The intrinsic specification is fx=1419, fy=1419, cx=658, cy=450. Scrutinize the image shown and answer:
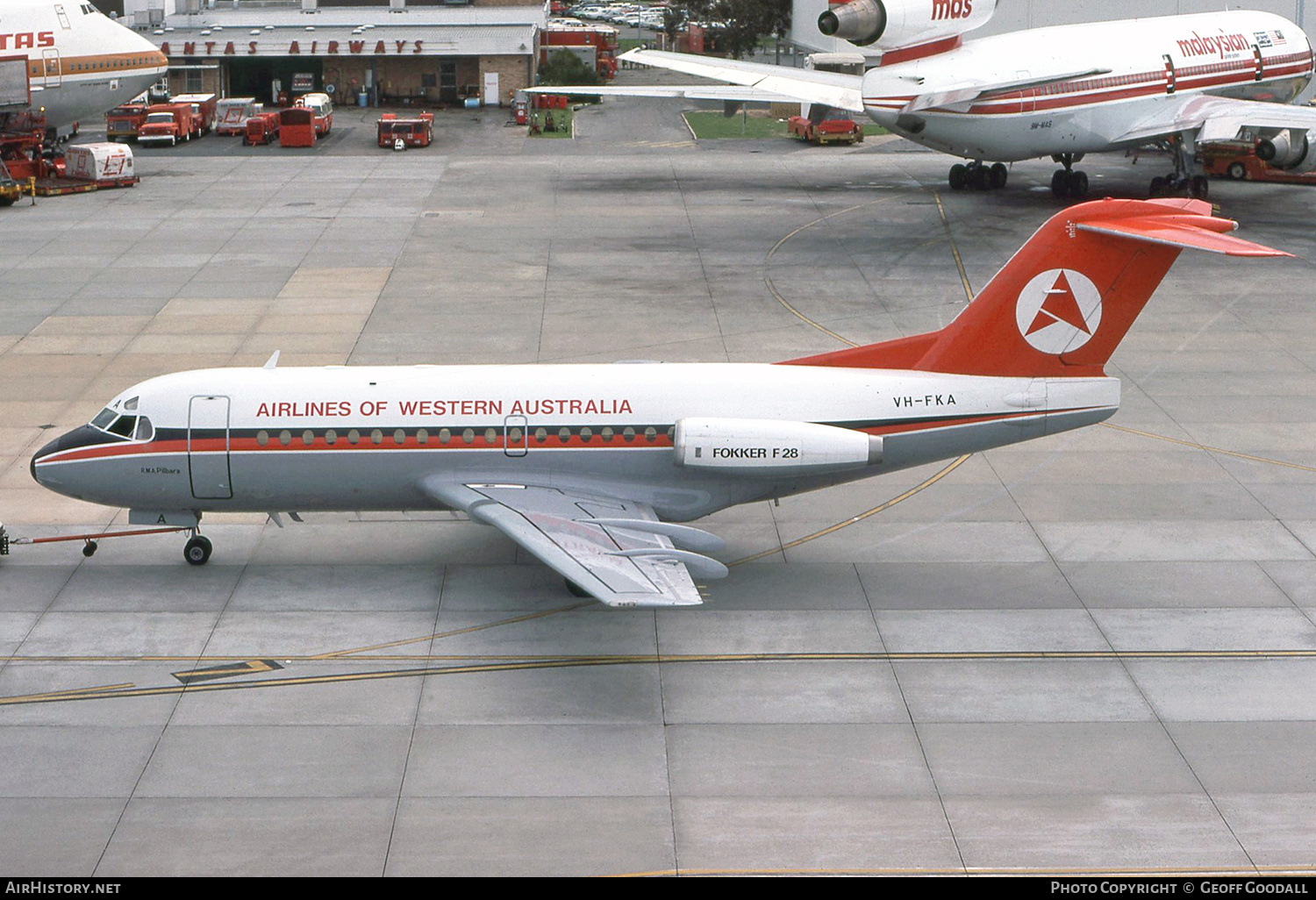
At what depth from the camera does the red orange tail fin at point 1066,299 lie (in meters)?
20.8

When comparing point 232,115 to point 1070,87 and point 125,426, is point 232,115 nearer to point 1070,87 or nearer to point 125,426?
point 1070,87

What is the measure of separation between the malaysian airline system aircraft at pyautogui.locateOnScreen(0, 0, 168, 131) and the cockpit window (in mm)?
38141

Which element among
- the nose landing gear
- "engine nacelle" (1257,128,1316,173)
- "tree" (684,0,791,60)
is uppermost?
"tree" (684,0,791,60)

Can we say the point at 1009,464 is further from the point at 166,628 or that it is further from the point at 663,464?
the point at 166,628

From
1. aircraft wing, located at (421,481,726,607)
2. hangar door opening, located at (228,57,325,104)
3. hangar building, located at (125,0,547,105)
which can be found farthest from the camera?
hangar door opening, located at (228,57,325,104)

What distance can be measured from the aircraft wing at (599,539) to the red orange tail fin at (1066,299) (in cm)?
→ 491

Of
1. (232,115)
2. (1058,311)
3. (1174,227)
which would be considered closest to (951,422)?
(1058,311)

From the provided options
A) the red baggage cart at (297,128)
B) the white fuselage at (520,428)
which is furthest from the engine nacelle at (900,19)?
the red baggage cart at (297,128)

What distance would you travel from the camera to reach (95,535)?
2302cm

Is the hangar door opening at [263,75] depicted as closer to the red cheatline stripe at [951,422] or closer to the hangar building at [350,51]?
the hangar building at [350,51]

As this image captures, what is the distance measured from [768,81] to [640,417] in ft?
114

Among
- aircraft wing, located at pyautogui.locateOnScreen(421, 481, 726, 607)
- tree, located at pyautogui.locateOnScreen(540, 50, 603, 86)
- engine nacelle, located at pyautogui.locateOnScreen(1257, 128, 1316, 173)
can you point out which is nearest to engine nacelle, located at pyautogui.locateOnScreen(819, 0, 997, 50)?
engine nacelle, located at pyautogui.locateOnScreen(1257, 128, 1316, 173)

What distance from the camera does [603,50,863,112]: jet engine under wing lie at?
1998 inches

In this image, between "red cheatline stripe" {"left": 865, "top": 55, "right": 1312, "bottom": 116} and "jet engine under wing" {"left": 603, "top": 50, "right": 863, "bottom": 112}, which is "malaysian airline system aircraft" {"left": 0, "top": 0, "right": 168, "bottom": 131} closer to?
"jet engine under wing" {"left": 603, "top": 50, "right": 863, "bottom": 112}
